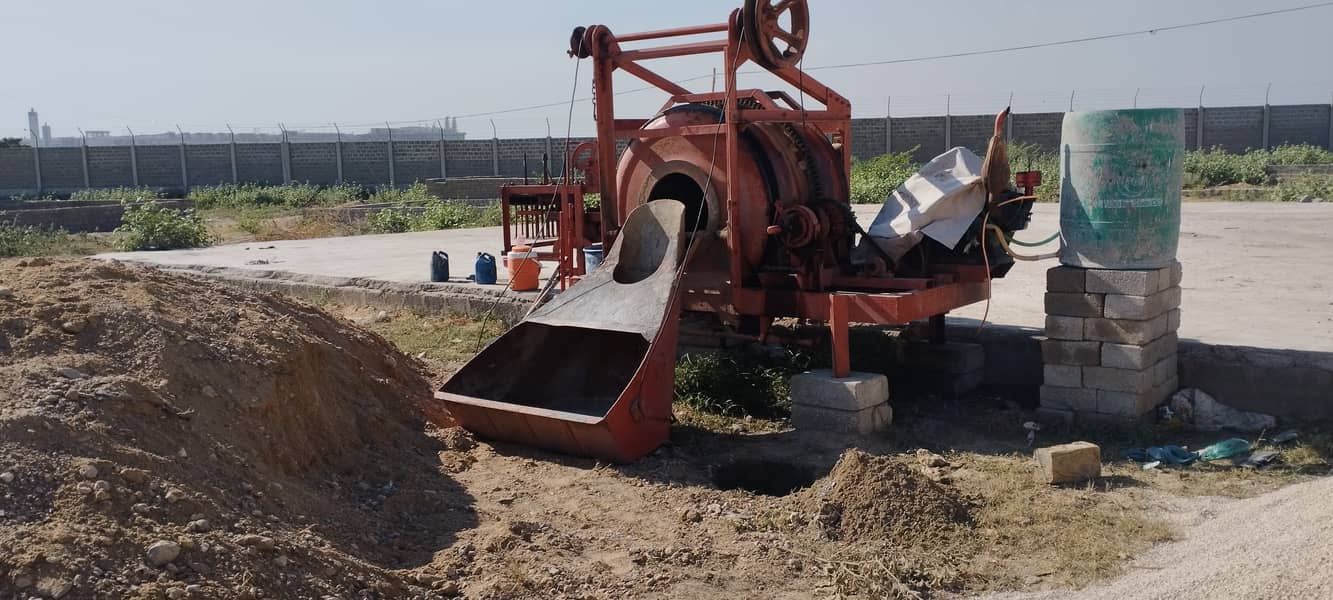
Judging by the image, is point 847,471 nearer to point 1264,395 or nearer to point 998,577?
point 998,577

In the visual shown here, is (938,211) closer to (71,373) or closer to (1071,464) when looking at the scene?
(1071,464)

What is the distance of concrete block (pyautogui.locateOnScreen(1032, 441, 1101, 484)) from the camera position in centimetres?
543

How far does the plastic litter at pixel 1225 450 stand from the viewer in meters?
5.97

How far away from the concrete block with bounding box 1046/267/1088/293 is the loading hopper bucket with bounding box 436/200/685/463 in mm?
2254

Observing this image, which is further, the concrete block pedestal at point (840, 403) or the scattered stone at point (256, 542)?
the concrete block pedestal at point (840, 403)

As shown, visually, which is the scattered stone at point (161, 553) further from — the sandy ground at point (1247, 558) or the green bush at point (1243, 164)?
the green bush at point (1243, 164)

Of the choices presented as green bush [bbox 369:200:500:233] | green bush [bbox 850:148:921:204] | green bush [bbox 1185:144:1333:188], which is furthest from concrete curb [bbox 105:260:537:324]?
green bush [bbox 1185:144:1333:188]

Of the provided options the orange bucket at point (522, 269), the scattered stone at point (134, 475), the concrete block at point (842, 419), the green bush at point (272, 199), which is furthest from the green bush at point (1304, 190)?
the scattered stone at point (134, 475)

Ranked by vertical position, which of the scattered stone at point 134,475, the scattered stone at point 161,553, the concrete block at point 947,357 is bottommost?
the concrete block at point 947,357

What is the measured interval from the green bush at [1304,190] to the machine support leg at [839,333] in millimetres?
19747

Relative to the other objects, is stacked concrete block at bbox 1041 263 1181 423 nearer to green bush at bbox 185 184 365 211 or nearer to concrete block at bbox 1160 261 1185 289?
concrete block at bbox 1160 261 1185 289

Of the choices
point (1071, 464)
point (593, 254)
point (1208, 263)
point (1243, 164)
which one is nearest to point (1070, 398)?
point (1071, 464)

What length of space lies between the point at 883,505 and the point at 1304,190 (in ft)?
74.2

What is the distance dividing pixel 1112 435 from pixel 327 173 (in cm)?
3676
